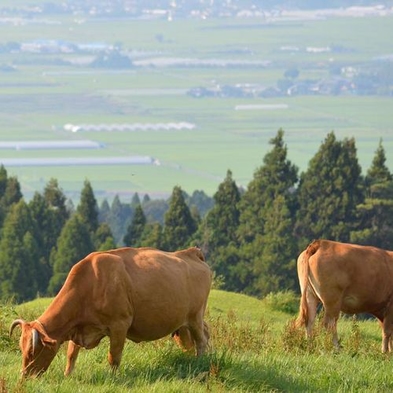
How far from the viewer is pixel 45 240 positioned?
43.5m

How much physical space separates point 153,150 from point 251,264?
5505 inches

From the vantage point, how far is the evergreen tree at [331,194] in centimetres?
4509

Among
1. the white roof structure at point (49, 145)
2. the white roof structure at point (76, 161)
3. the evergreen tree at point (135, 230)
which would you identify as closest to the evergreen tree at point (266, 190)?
the evergreen tree at point (135, 230)

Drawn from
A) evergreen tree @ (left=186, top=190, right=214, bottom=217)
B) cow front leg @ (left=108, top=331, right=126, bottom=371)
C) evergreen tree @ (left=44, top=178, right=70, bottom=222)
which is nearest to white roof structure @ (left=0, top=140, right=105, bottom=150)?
evergreen tree @ (left=186, top=190, right=214, bottom=217)

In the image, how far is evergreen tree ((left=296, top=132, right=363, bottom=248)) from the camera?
4509 centimetres

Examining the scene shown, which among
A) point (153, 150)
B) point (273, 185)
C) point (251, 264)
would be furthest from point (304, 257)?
point (153, 150)

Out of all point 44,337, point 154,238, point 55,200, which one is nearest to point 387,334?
point 44,337

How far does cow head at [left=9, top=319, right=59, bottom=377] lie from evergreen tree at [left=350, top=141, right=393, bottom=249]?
33107mm

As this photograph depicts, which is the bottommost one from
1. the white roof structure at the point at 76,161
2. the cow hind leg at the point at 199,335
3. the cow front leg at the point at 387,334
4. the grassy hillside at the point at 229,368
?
the white roof structure at the point at 76,161

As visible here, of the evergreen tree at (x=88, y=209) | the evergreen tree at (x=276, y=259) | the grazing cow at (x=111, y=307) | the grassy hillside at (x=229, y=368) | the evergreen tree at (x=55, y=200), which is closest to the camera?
the grassy hillside at (x=229, y=368)

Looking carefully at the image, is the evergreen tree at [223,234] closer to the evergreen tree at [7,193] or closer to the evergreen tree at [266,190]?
the evergreen tree at [266,190]

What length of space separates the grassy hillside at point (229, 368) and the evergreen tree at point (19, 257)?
25.9 meters

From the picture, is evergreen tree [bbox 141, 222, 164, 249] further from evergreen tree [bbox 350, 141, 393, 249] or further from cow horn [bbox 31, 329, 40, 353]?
cow horn [bbox 31, 329, 40, 353]

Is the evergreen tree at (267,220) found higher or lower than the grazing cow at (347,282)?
lower
